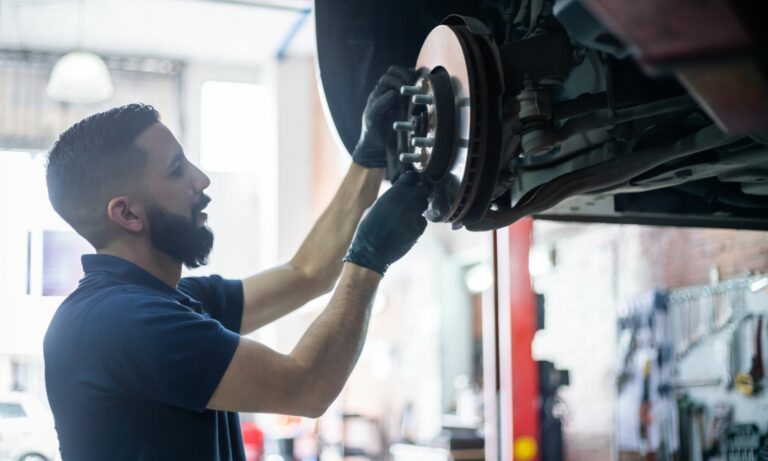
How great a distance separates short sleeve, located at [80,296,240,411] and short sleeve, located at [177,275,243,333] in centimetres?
41

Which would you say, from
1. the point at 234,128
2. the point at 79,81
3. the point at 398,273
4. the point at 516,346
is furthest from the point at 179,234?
the point at 234,128

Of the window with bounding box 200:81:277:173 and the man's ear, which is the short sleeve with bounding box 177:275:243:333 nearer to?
the man's ear

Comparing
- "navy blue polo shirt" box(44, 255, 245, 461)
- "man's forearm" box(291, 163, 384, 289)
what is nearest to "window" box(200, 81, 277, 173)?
"man's forearm" box(291, 163, 384, 289)

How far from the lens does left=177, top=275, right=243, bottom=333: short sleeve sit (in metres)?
1.84

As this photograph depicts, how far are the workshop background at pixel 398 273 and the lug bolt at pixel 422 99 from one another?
9.73ft

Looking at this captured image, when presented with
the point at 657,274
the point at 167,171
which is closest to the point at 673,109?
the point at 167,171

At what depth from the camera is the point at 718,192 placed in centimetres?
192

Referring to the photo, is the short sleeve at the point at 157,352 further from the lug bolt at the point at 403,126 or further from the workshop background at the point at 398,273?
the workshop background at the point at 398,273

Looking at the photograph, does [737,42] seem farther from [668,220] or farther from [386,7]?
[668,220]

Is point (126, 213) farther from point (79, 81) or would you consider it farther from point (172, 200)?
point (79, 81)

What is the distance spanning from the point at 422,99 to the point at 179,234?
0.55 m

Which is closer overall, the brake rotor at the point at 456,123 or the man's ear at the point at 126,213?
the brake rotor at the point at 456,123

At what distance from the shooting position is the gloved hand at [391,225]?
4.78 ft

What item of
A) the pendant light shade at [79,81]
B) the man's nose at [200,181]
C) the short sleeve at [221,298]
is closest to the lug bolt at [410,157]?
the man's nose at [200,181]
